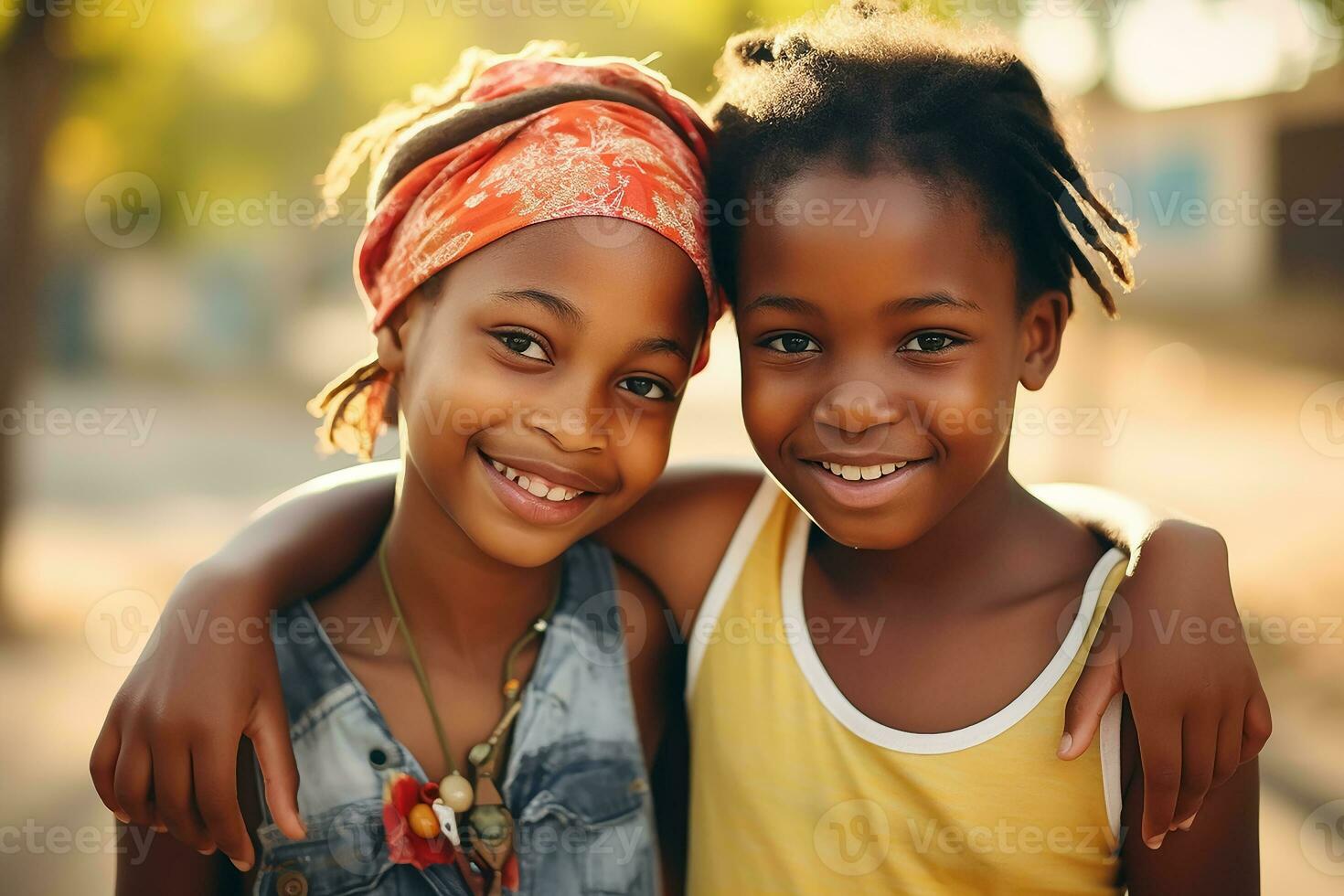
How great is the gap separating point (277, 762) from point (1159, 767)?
1.35 metres

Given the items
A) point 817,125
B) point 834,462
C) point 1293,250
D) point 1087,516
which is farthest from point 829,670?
point 1293,250

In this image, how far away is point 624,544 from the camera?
Answer: 7.47ft

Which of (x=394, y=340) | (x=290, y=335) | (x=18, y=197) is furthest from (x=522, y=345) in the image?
(x=290, y=335)

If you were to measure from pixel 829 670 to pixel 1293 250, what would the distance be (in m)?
18.0

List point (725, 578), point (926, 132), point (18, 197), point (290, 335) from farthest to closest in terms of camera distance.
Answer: point (290, 335)
point (18, 197)
point (725, 578)
point (926, 132)

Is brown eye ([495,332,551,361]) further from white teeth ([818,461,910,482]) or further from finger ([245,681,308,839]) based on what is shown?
finger ([245,681,308,839])

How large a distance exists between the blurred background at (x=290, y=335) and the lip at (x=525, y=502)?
108cm

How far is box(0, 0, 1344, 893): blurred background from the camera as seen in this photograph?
4.63 meters

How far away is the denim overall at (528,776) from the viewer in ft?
6.60

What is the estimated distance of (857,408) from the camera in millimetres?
1825

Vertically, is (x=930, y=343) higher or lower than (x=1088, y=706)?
higher

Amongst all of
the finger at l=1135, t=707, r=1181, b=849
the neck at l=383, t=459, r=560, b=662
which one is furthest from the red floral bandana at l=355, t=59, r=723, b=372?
the finger at l=1135, t=707, r=1181, b=849

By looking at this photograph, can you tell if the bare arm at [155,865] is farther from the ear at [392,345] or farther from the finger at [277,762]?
the ear at [392,345]

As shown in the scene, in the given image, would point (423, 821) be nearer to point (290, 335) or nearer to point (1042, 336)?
point (1042, 336)
